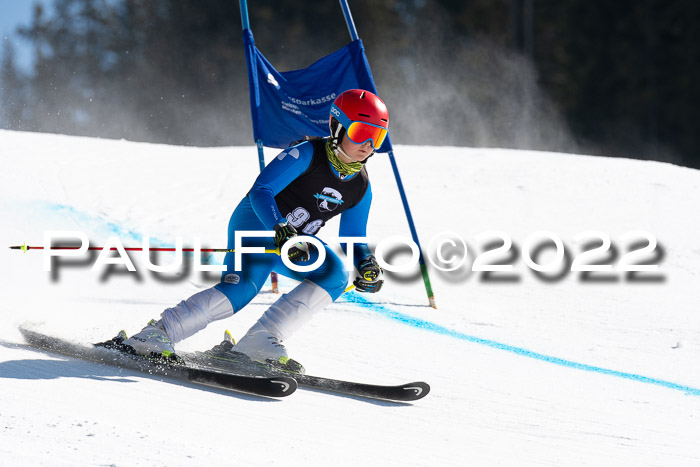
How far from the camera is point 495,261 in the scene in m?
6.52

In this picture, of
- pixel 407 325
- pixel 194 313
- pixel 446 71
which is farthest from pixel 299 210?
pixel 446 71

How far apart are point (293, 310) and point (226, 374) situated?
39 centimetres

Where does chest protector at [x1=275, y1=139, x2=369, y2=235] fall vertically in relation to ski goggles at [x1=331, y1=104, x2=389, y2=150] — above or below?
below

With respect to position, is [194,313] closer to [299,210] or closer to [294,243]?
[294,243]

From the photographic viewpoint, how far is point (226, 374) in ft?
9.57

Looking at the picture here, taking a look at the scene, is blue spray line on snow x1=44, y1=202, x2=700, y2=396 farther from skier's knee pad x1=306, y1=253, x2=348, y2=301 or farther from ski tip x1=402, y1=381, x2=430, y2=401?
skier's knee pad x1=306, y1=253, x2=348, y2=301

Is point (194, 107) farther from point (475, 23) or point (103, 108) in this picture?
point (475, 23)

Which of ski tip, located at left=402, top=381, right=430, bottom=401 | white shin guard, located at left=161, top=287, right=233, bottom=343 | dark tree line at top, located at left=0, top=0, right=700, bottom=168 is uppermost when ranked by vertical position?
dark tree line at top, located at left=0, top=0, right=700, bottom=168

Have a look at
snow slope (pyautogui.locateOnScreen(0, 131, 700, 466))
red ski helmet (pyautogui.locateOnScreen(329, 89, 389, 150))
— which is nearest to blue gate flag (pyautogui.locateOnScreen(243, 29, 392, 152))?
snow slope (pyautogui.locateOnScreen(0, 131, 700, 466))

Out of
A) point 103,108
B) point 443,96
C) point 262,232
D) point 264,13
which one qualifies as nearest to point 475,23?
point 443,96

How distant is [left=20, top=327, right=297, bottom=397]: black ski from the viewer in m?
2.84

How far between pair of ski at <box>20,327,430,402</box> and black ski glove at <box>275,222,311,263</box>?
0.45 meters

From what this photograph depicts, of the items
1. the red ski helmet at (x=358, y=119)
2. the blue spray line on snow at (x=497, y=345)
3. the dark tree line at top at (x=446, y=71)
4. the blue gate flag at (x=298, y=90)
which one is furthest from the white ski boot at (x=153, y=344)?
the dark tree line at top at (x=446, y=71)

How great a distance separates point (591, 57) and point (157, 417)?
23.6 metres
